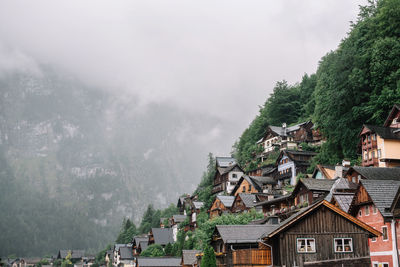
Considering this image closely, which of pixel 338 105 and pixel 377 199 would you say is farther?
pixel 338 105

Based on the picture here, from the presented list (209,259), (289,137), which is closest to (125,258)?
(289,137)

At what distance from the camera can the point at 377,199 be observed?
122 ft

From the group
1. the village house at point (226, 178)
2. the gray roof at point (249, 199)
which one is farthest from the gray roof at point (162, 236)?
the gray roof at point (249, 199)

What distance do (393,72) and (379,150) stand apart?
11.2 m

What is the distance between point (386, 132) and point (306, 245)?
2991 centimetres

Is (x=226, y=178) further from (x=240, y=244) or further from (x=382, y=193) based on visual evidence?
(x=382, y=193)

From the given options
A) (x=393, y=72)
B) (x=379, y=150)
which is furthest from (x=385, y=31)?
(x=379, y=150)

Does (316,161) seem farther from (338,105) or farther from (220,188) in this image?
(220,188)

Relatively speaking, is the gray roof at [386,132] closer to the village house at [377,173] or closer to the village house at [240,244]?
the village house at [377,173]

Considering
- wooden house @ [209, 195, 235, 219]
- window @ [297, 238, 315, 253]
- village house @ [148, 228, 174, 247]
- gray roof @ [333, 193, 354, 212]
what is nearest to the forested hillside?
wooden house @ [209, 195, 235, 219]

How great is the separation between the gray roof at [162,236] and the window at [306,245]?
7349 centimetres

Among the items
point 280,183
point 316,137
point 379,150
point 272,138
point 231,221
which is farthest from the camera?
point 272,138

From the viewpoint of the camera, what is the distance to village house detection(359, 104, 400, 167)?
193 feet

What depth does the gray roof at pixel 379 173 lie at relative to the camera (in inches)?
1832
